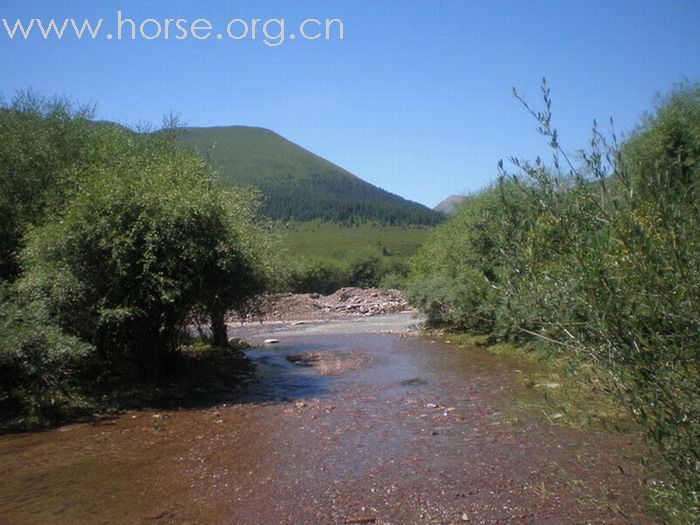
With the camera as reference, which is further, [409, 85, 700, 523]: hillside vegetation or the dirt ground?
the dirt ground

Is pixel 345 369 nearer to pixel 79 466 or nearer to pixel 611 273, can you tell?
pixel 79 466

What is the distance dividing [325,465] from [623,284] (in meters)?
8.75

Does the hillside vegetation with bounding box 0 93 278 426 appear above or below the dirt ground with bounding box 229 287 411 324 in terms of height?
above

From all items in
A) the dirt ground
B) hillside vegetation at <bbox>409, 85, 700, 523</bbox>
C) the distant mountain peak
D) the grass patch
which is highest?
the grass patch

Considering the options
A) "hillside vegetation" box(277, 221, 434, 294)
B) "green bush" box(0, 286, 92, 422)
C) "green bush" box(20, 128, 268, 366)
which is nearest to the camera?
"green bush" box(0, 286, 92, 422)

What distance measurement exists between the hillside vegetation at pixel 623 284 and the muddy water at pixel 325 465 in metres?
1.75

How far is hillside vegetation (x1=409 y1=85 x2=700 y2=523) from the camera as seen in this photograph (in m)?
3.99

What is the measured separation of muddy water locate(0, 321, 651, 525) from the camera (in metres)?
9.38

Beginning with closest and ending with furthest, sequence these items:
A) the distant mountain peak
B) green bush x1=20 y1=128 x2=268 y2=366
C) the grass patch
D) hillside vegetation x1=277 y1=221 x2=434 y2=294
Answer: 1. green bush x1=20 y1=128 x2=268 y2=366
2. the distant mountain peak
3. hillside vegetation x1=277 y1=221 x2=434 y2=294
4. the grass patch

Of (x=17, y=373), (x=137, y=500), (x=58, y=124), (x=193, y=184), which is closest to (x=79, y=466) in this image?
(x=137, y=500)

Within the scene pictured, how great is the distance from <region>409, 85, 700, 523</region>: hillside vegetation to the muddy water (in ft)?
5.74

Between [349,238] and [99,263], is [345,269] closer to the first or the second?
[99,263]

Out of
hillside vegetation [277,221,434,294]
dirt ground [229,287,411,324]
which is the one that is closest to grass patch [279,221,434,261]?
hillside vegetation [277,221,434,294]

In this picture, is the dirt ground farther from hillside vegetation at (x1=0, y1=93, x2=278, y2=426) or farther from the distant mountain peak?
hillside vegetation at (x1=0, y1=93, x2=278, y2=426)
